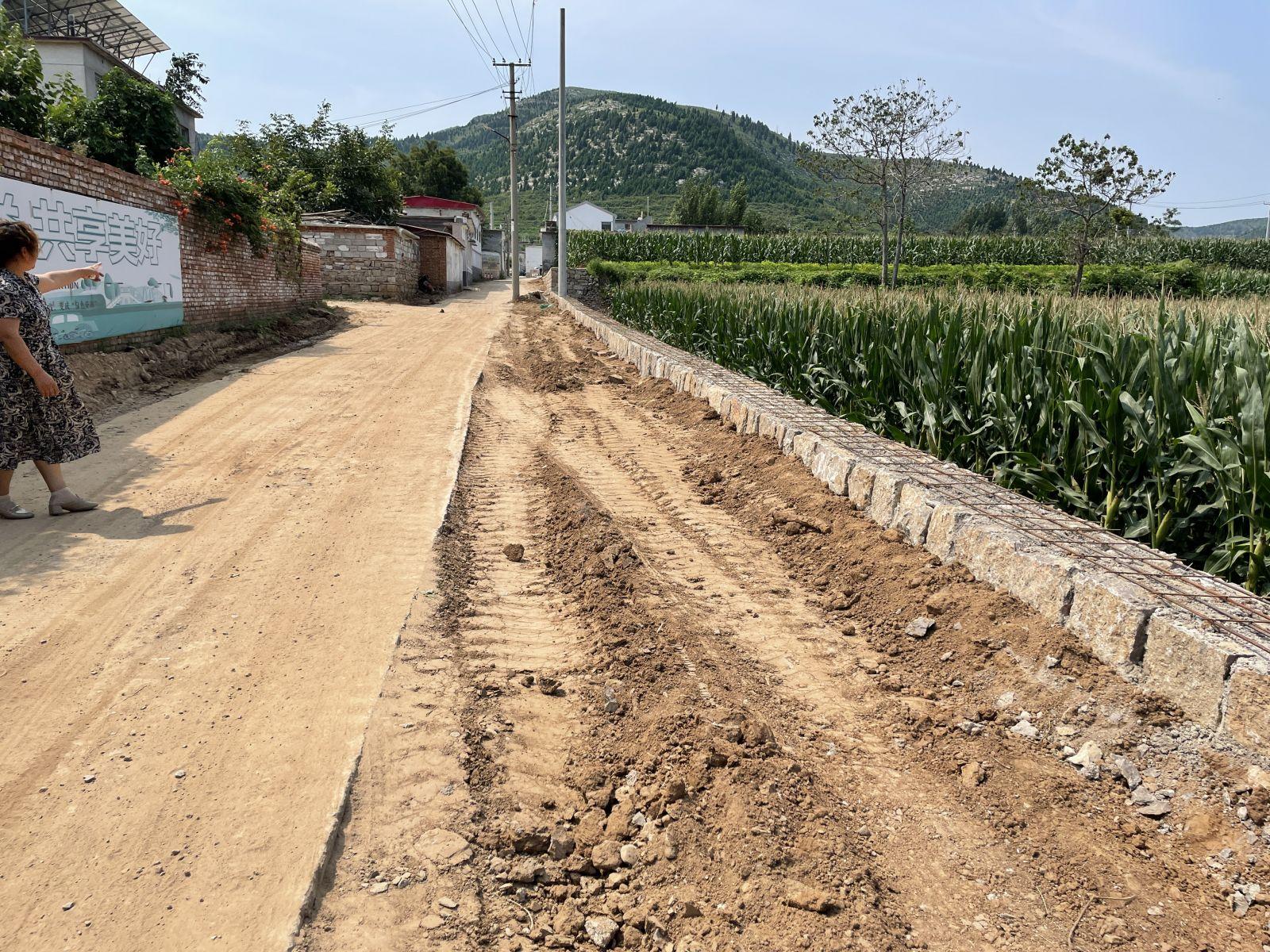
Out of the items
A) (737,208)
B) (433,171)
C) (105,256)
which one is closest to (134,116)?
(105,256)

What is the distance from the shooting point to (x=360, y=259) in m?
26.7

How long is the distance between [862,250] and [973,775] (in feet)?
151

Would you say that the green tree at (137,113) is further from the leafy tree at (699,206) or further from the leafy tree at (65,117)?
the leafy tree at (699,206)

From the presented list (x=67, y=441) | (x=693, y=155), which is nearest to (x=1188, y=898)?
(x=67, y=441)

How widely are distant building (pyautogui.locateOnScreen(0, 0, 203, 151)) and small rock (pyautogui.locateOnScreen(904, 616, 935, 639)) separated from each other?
74.8 feet

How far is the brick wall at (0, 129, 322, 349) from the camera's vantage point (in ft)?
27.5

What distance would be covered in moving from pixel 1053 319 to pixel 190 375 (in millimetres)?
10112

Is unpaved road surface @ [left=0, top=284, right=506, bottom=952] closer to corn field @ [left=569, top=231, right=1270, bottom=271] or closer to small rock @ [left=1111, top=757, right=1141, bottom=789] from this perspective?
small rock @ [left=1111, top=757, right=1141, bottom=789]

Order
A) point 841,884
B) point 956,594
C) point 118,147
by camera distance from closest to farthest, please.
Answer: point 841,884
point 956,594
point 118,147

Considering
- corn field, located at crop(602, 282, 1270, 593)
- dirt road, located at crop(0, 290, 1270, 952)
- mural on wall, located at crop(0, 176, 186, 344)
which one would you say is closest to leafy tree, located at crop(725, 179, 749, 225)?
mural on wall, located at crop(0, 176, 186, 344)

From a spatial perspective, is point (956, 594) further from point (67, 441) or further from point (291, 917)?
point (67, 441)

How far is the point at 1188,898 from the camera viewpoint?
212cm

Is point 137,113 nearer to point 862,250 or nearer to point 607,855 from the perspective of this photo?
point 607,855

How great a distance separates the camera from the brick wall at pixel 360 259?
26.4m
